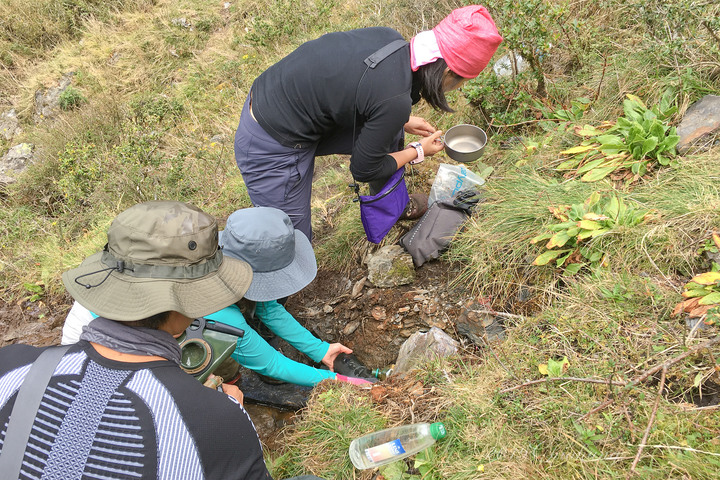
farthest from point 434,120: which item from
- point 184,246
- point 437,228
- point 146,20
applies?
point 146,20

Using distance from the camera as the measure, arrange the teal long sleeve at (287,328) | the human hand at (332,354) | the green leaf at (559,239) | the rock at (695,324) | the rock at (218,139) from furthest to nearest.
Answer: the rock at (218,139), the human hand at (332,354), the teal long sleeve at (287,328), the green leaf at (559,239), the rock at (695,324)

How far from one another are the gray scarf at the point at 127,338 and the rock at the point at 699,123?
2992mm

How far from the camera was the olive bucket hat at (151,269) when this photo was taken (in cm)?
145

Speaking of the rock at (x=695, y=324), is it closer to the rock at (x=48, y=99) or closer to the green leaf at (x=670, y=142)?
the green leaf at (x=670, y=142)

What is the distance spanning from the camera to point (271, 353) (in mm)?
2523

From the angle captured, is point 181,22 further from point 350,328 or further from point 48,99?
point 350,328

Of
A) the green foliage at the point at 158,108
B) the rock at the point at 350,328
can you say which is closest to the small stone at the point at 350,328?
the rock at the point at 350,328

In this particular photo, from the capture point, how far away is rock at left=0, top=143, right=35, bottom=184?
7.18m

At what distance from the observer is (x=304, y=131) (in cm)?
262

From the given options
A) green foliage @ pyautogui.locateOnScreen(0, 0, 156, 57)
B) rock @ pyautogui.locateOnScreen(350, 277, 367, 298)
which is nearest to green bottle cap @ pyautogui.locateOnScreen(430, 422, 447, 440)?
rock @ pyautogui.locateOnScreen(350, 277, 367, 298)

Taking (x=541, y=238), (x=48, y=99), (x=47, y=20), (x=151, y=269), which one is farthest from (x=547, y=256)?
(x=47, y=20)

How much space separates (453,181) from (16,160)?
7.18 m

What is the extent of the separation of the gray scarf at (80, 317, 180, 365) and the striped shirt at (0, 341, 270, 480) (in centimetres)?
4

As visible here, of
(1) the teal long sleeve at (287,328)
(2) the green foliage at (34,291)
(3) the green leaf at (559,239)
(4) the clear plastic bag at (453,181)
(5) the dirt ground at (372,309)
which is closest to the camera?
(3) the green leaf at (559,239)
